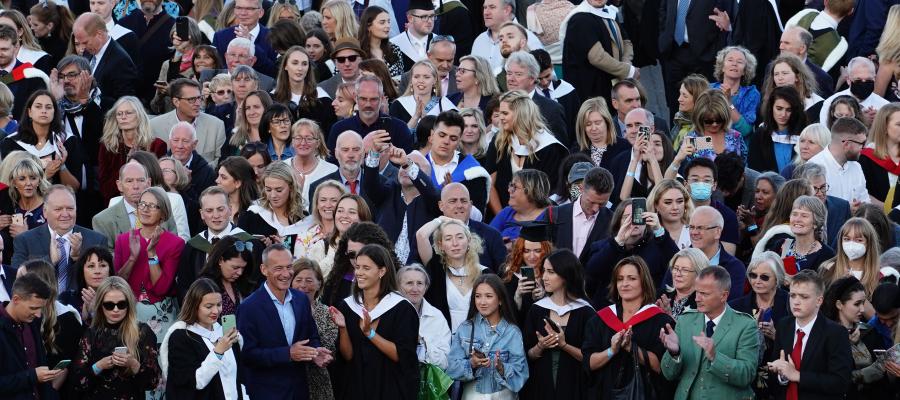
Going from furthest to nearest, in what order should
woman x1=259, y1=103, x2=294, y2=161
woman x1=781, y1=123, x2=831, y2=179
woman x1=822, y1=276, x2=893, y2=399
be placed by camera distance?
woman x1=259, y1=103, x2=294, y2=161, woman x1=781, y1=123, x2=831, y2=179, woman x1=822, y1=276, x2=893, y2=399

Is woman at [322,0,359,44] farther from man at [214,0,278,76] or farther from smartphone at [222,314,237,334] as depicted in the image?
smartphone at [222,314,237,334]

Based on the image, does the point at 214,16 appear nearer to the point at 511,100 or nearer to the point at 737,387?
the point at 511,100

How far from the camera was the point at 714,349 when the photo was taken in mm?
14406

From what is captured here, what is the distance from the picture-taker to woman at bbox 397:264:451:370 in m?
15.2

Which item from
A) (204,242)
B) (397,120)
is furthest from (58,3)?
(204,242)

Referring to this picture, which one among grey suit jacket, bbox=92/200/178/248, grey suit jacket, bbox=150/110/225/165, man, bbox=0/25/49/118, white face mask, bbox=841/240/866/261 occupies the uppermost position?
man, bbox=0/25/49/118

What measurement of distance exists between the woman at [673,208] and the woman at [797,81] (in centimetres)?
260

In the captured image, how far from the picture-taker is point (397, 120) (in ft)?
58.8

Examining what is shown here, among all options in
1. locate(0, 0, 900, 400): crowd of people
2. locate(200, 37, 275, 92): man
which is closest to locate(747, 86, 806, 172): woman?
locate(0, 0, 900, 400): crowd of people

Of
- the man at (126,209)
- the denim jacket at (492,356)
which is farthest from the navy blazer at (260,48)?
the denim jacket at (492,356)

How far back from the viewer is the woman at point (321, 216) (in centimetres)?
1609

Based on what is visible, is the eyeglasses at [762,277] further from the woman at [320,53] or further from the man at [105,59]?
the man at [105,59]

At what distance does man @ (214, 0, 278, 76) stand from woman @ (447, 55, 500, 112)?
7.15 ft

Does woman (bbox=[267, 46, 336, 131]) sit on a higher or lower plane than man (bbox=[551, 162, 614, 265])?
higher
